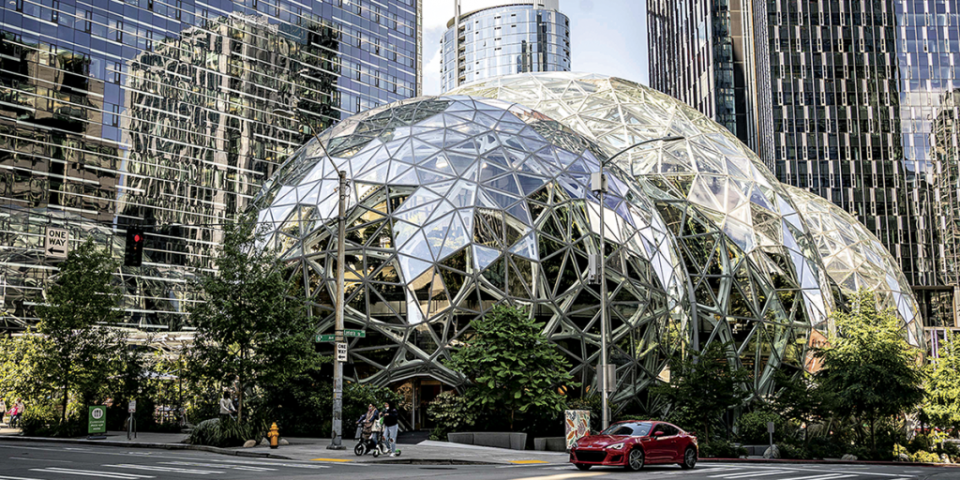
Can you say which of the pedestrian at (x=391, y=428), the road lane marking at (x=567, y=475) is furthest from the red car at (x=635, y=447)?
the pedestrian at (x=391, y=428)

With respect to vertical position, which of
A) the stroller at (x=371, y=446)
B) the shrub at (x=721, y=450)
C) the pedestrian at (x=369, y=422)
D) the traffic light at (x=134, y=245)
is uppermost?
the traffic light at (x=134, y=245)

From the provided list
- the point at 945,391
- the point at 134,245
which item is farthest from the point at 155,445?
the point at 945,391

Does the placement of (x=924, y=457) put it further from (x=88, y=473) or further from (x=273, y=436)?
(x=88, y=473)

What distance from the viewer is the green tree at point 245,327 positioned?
86.3 ft

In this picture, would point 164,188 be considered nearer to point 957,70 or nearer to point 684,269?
point 684,269

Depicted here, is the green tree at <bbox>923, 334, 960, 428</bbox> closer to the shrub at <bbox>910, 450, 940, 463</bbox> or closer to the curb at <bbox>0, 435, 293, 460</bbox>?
the shrub at <bbox>910, 450, 940, 463</bbox>

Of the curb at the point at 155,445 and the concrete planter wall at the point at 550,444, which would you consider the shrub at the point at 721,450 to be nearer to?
the concrete planter wall at the point at 550,444

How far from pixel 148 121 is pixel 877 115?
99.4 metres

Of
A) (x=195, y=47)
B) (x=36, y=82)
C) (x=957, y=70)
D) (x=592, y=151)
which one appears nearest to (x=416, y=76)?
(x=195, y=47)

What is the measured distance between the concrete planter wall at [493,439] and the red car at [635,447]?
7744 millimetres

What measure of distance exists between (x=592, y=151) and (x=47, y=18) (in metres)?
58.3

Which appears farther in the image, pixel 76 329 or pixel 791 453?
pixel 76 329

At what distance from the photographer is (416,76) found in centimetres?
12700

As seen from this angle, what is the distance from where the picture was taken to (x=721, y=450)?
2923cm
